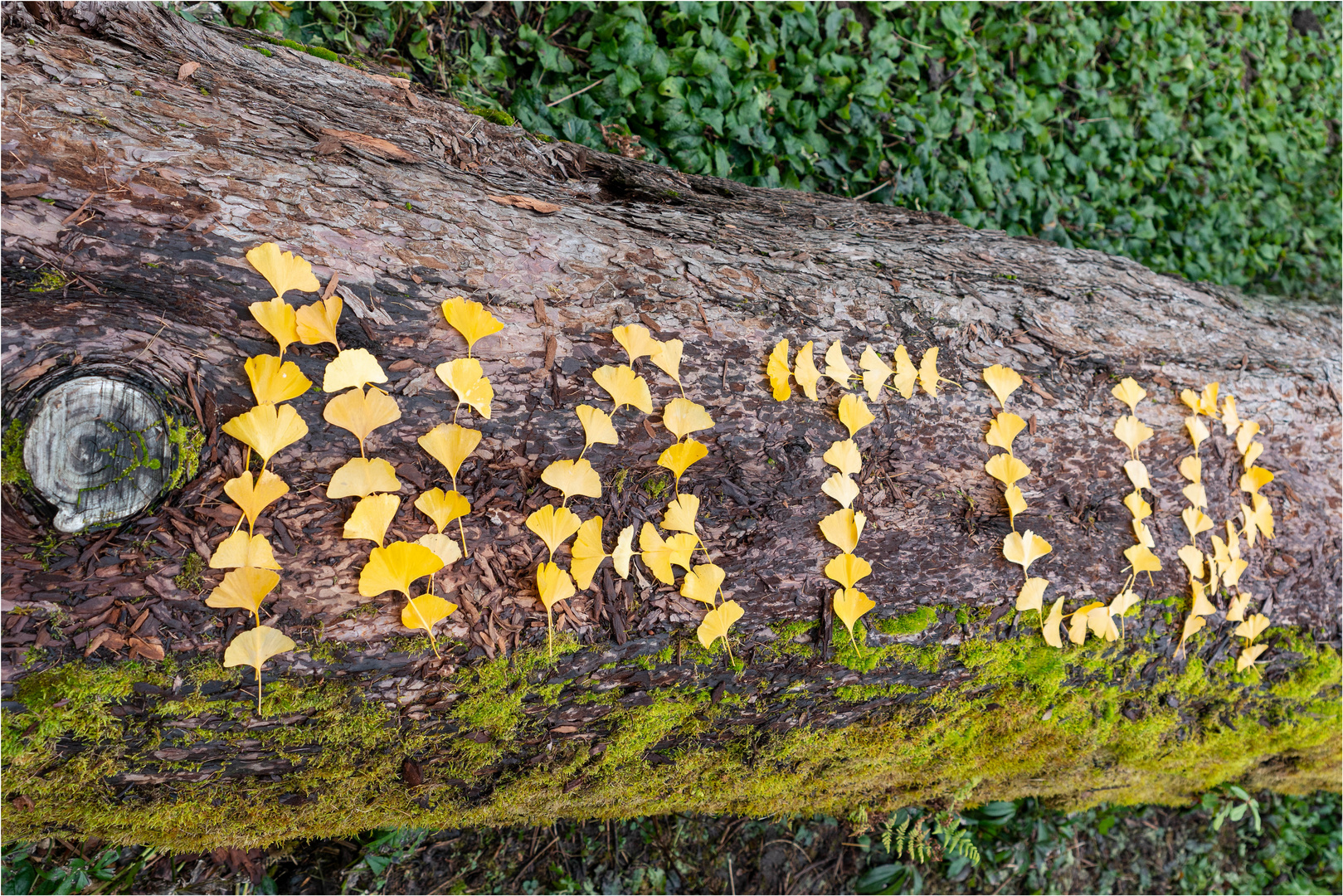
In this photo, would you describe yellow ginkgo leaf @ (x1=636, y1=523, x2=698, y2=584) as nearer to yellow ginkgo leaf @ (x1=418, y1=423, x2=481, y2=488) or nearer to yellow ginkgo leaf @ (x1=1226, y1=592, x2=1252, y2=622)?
yellow ginkgo leaf @ (x1=418, y1=423, x2=481, y2=488)

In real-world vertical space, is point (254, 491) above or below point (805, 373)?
below

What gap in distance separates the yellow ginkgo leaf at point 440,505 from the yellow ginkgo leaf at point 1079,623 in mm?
1576

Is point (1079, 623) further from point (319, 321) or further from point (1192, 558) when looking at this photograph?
point (319, 321)

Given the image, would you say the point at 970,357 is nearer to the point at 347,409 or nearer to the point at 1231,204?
the point at 347,409

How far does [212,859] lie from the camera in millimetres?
2197

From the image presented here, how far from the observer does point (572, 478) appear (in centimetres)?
142

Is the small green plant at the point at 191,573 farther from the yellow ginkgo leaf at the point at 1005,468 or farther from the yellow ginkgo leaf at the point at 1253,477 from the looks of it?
the yellow ginkgo leaf at the point at 1253,477

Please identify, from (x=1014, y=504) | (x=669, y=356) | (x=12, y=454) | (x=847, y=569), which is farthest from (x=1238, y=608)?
(x=12, y=454)

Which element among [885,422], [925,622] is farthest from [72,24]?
[925,622]

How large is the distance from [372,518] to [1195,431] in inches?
86.1

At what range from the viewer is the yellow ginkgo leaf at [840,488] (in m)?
1.60

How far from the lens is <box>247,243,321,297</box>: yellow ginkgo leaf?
4.11 feet

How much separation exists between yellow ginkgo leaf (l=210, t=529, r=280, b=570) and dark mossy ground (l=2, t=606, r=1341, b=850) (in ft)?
0.64

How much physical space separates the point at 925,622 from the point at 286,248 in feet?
5.28
